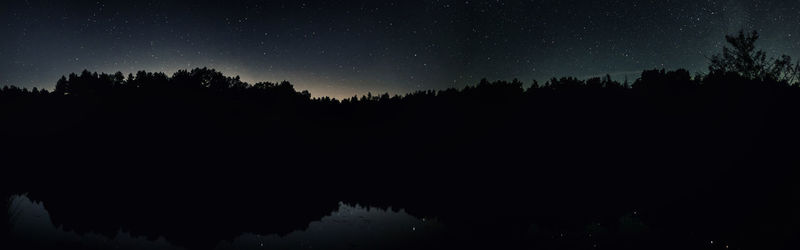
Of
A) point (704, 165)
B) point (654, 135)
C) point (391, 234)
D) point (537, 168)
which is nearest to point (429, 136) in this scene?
point (537, 168)

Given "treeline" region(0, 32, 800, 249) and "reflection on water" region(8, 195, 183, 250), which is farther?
"treeline" region(0, 32, 800, 249)

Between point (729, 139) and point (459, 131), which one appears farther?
point (459, 131)

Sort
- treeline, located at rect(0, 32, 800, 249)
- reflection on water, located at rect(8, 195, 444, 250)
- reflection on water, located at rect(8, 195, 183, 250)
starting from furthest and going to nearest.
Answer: treeline, located at rect(0, 32, 800, 249), reflection on water, located at rect(8, 195, 444, 250), reflection on water, located at rect(8, 195, 183, 250)

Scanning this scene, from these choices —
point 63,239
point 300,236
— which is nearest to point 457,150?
point 300,236

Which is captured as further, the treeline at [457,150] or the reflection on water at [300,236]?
the treeline at [457,150]

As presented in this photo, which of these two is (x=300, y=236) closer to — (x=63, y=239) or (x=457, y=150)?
(x=63, y=239)

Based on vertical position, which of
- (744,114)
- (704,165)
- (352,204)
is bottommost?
(352,204)

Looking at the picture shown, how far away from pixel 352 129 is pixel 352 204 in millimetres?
32652

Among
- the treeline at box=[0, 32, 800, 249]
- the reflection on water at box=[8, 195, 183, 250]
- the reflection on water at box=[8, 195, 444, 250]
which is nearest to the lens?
the reflection on water at box=[8, 195, 183, 250]

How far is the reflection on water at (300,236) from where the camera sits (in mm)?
12594

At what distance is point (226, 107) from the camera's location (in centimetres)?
5172

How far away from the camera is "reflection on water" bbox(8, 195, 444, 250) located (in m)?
12.6

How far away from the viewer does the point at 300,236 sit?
14.3m

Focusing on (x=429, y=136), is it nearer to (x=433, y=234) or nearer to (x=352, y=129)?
(x=352, y=129)
